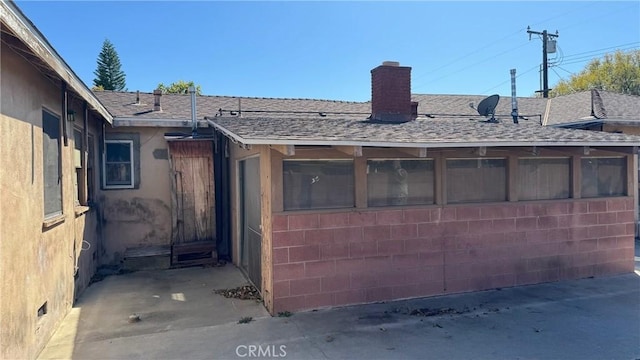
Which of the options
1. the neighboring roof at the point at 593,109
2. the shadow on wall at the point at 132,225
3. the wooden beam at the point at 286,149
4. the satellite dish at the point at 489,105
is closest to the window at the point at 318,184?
the wooden beam at the point at 286,149

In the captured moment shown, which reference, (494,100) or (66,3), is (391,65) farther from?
(66,3)

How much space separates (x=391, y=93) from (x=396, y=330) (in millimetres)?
4895

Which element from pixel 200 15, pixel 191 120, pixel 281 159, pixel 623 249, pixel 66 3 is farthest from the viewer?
pixel 200 15

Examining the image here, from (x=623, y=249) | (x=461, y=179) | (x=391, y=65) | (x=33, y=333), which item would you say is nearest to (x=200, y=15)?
(x=391, y=65)

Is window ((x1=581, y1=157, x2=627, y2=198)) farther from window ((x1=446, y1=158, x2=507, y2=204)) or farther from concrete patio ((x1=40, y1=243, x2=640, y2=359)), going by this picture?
window ((x1=446, y1=158, x2=507, y2=204))

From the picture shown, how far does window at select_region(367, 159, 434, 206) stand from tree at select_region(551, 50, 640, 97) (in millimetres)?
28677

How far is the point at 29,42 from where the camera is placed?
3.63 meters

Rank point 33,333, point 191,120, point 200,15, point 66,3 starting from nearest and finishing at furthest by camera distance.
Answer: point 33,333
point 66,3
point 191,120
point 200,15

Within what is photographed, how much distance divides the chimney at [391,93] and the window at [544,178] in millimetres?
2469

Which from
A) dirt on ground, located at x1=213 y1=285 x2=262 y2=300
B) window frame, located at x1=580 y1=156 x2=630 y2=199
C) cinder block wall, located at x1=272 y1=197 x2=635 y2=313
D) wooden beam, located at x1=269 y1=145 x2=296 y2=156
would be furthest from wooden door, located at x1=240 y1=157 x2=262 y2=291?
window frame, located at x1=580 y1=156 x2=630 y2=199

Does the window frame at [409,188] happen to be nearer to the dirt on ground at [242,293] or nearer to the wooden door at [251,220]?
the wooden door at [251,220]

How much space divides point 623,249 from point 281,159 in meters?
6.69

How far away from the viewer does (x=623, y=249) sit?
7.90m

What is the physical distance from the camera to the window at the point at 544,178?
732 cm
